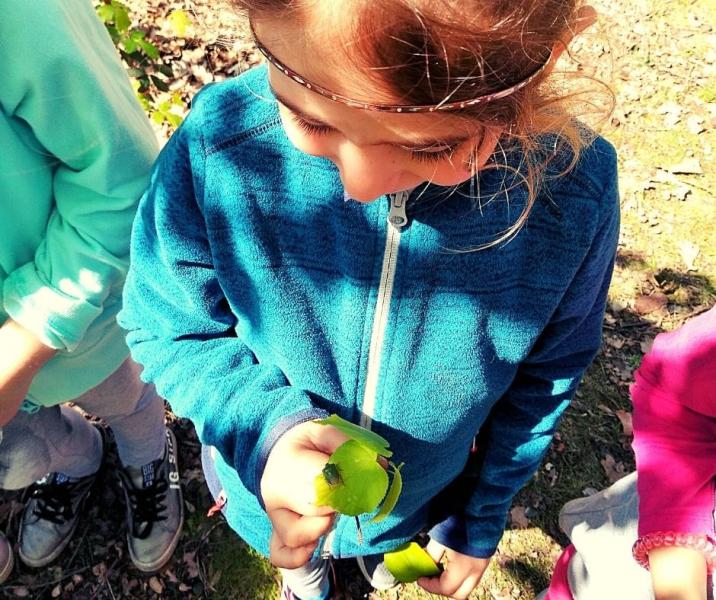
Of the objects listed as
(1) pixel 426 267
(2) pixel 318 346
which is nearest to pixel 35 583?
(2) pixel 318 346

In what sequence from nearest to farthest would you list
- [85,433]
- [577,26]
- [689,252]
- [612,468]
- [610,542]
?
[577,26] < [610,542] < [85,433] < [612,468] < [689,252]

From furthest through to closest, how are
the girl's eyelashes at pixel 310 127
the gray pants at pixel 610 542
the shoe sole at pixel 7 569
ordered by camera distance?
the shoe sole at pixel 7 569, the gray pants at pixel 610 542, the girl's eyelashes at pixel 310 127

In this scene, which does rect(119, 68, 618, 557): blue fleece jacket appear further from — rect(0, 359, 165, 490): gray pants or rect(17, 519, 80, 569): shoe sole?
rect(17, 519, 80, 569): shoe sole

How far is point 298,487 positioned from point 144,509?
183 cm

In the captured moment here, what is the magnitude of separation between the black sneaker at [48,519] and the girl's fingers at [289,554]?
70.8 inches

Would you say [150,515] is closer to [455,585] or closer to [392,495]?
[455,585]

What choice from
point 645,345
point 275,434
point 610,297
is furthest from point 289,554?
point 610,297

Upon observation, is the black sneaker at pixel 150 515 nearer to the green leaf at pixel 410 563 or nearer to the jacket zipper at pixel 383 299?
the green leaf at pixel 410 563

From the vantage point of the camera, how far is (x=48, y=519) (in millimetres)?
2617

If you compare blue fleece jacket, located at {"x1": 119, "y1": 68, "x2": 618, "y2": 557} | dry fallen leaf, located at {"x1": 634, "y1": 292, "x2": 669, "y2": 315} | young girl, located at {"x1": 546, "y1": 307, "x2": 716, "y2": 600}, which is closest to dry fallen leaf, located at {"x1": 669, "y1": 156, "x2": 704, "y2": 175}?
dry fallen leaf, located at {"x1": 634, "y1": 292, "x2": 669, "y2": 315}

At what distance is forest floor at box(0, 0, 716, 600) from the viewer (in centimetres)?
264

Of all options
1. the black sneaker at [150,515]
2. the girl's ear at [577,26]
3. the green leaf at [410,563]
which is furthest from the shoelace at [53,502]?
the girl's ear at [577,26]

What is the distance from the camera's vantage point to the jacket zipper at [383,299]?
45.1 inches

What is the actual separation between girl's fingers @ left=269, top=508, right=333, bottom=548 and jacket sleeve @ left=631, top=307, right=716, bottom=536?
818 mm
